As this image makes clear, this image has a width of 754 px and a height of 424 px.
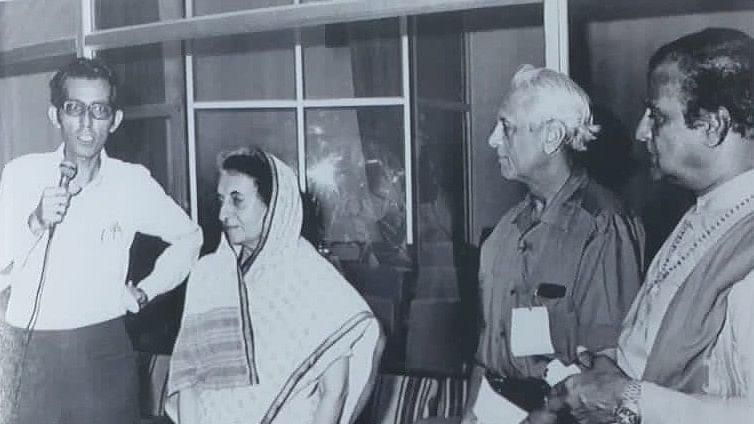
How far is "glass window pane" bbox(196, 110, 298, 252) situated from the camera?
7.18ft

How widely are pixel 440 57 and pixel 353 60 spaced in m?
0.19

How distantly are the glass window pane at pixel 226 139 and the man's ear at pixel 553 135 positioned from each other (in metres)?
0.54

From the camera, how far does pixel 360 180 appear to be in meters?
2.13

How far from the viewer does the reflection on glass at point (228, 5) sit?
2193mm

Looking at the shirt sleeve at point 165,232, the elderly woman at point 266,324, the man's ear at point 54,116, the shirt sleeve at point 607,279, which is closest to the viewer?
the shirt sleeve at point 607,279

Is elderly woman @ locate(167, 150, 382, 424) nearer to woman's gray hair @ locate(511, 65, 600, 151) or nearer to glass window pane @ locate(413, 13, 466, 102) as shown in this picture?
glass window pane @ locate(413, 13, 466, 102)

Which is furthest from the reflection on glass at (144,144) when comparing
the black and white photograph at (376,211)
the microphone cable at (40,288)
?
the microphone cable at (40,288)

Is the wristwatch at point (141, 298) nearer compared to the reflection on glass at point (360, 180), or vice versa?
the reflection on glass at point (360, 180)

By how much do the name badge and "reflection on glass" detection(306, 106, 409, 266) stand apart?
27cm

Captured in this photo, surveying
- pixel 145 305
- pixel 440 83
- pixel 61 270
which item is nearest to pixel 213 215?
pixel 145 305

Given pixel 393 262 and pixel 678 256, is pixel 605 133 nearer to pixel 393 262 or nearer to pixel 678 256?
pixel 678 256

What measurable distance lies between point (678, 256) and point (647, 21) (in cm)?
41

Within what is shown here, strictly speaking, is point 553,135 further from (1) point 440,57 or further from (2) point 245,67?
(2) point 245,67

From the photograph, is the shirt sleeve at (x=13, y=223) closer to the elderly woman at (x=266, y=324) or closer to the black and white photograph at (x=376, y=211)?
the black and white photograph at (x=376, y=211)
